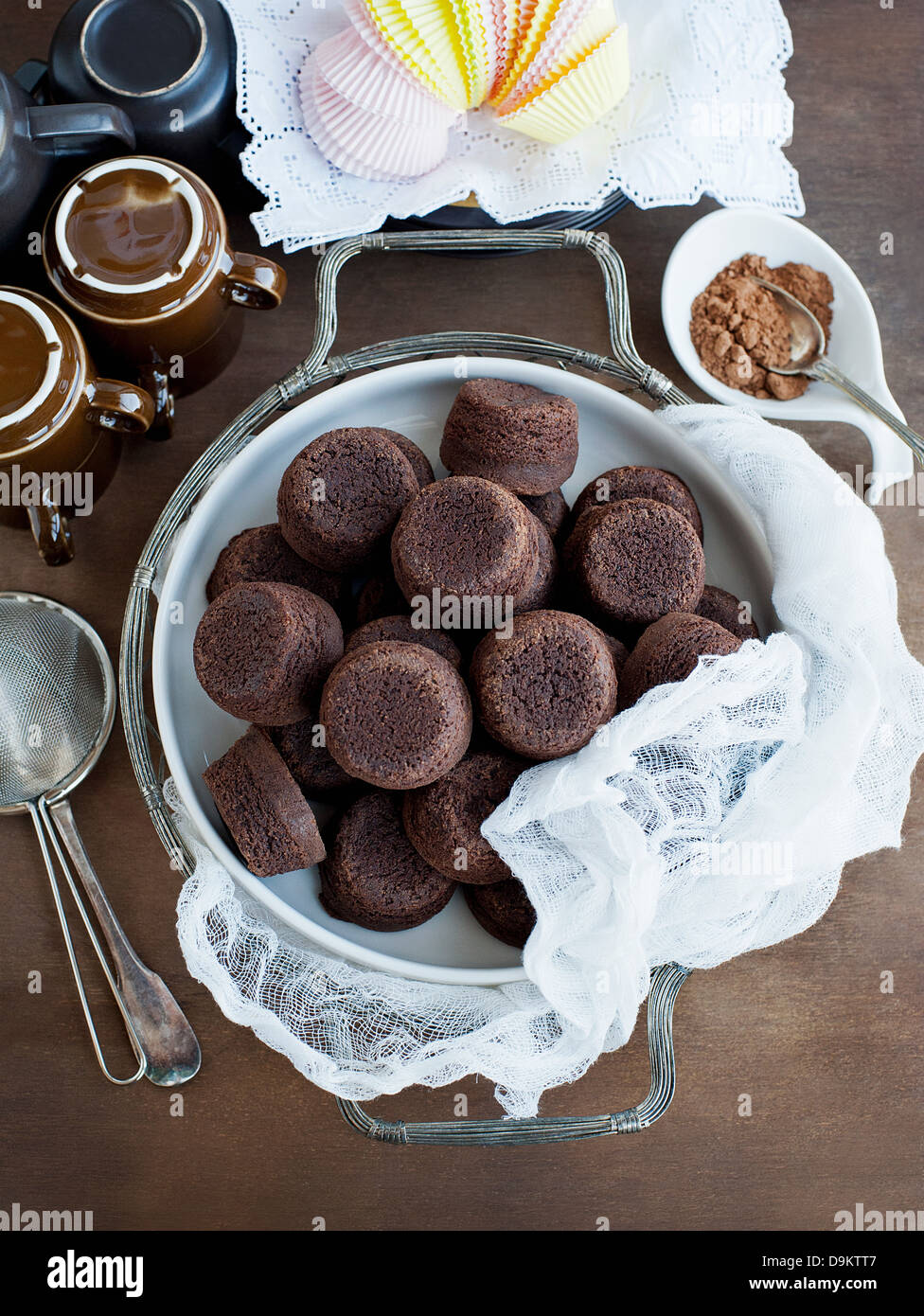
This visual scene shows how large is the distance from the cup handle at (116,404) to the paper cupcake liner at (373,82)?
0.32 meters

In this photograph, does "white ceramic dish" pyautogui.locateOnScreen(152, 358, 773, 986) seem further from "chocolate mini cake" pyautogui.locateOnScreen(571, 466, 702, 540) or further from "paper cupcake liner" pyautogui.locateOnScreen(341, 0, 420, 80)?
"paper cupcake liner" pyautogui.locateOnScreen(341, 0, 420, 80)

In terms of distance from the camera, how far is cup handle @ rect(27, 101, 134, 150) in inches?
30.4

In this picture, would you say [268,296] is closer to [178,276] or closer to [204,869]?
[178,276]

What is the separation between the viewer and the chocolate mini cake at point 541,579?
73 centimetres

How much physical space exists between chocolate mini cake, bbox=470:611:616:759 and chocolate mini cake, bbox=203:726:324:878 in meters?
0.15

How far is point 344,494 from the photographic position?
0.74 meters

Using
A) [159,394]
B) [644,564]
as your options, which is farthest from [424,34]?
[644,564]

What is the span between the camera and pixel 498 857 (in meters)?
0.71

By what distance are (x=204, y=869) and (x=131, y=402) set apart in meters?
0.36

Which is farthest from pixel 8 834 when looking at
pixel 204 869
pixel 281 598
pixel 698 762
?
pixel 698 762

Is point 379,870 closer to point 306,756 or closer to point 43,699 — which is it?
point 306,756

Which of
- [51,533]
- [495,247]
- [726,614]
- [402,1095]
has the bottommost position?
[402,1095]

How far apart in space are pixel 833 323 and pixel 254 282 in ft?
1.77

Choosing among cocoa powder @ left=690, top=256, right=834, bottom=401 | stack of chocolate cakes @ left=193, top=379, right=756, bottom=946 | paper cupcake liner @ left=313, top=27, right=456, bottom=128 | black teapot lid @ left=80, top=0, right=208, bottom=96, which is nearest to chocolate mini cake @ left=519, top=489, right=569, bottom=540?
stack of chocolate cakes @ left=193, top=379, right=756, bottom=946
